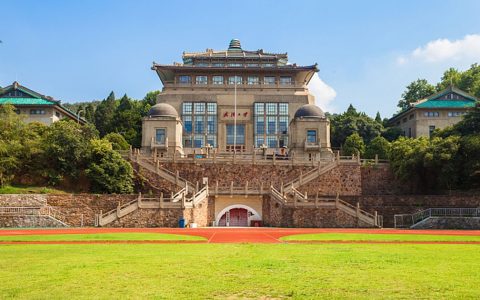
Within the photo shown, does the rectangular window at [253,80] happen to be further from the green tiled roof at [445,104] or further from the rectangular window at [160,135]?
the green tiled roof at [445,104]

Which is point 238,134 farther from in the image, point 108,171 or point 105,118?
point 108,171

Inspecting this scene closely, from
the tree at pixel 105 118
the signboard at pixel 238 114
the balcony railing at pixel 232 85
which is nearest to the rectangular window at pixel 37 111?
the tree at pixel 105 118

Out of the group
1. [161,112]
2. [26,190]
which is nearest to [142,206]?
[26,190]

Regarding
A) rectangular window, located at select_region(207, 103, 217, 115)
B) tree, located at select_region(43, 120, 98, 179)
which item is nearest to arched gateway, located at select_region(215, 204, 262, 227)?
tree, located at select_region(43, 120, 98, 179)

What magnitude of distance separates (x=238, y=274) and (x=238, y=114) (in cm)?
6666

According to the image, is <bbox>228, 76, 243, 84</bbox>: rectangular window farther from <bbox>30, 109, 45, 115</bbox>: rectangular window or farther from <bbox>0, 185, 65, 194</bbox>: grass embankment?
<bbox>0, 185, 65, 194</bbox>: grass embankment

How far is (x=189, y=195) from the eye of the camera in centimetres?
5019

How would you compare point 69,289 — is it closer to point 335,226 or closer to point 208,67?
point 335,226

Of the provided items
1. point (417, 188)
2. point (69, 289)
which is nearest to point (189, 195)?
point (417, 188)

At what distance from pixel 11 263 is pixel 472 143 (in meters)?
45.6

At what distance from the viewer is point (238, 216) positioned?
52188mm

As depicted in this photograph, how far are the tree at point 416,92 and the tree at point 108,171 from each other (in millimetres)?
71624

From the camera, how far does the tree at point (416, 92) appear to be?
105 m

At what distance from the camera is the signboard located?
80438 mm
